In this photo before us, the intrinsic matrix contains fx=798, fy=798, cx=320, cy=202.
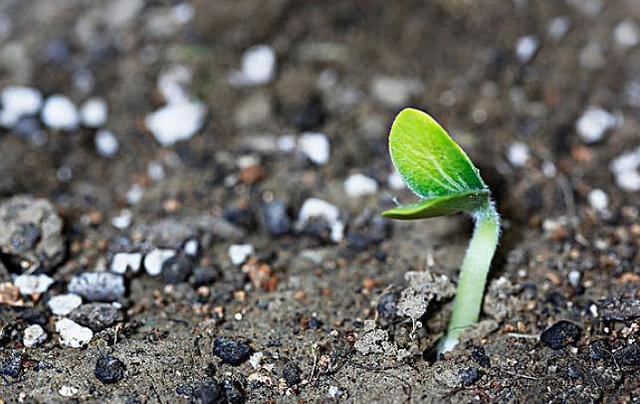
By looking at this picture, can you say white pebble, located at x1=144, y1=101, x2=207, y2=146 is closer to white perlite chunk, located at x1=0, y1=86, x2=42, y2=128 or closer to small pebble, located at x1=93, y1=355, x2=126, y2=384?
white perlite chunk, located at x1=0, y1=86, x2=42, y2=128

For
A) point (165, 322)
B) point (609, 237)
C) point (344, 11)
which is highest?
point (344, 11)

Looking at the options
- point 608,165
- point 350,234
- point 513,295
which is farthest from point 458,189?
point 608,165

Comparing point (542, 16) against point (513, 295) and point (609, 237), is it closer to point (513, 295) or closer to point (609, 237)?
point (609, 237)

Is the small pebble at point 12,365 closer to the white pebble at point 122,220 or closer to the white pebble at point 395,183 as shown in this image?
the white pebble at point 122,220

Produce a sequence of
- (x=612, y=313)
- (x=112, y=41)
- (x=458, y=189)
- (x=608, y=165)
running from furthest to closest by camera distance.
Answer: (x=112, y=41)
(x=608, y=165)
(x=612, y=313)
(x=458, y=189)

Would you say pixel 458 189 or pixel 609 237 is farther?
pixel 609 237

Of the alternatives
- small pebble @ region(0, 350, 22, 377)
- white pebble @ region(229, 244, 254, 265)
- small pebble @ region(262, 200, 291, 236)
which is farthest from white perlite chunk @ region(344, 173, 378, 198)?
small pebble @ region(0, 350, 22, 377)

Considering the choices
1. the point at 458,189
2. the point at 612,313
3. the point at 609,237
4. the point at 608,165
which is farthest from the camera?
the point at 608,165
